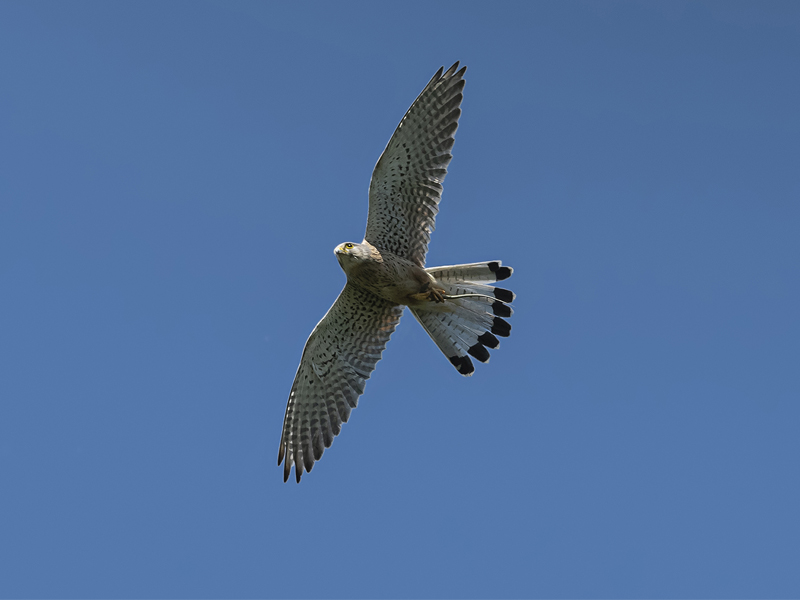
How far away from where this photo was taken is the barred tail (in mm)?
9719

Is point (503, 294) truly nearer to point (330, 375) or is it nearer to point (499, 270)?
point (499, 270)

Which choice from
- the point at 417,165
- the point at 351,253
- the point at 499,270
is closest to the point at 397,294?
the point at 351,253

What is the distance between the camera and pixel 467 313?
1009 centimetres

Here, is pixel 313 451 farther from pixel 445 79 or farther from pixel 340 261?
pixel 445 79

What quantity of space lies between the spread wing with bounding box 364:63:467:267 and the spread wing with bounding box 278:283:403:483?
116cm

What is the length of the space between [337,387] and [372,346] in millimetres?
694

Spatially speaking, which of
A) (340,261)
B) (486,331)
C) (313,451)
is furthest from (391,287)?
(313,451)

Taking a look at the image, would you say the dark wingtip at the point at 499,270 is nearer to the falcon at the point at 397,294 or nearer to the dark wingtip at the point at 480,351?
the falcon at the point at 397,294

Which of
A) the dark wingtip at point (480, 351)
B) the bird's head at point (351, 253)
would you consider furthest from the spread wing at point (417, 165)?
the dark wingtip at point (480, 351)

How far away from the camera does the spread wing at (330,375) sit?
10.4 meters

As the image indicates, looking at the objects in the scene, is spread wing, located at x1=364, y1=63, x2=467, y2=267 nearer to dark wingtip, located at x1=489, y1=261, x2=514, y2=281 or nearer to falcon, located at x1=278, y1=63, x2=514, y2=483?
falcon, located at x1=278, y1=63, x2=514, y2=483

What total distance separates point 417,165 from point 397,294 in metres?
1.55

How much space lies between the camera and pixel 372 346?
10562 millimetres

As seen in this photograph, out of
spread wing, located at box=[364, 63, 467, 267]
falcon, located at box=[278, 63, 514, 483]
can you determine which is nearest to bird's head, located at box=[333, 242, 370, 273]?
falcon, located at box=[278, 63, 514, 483]
